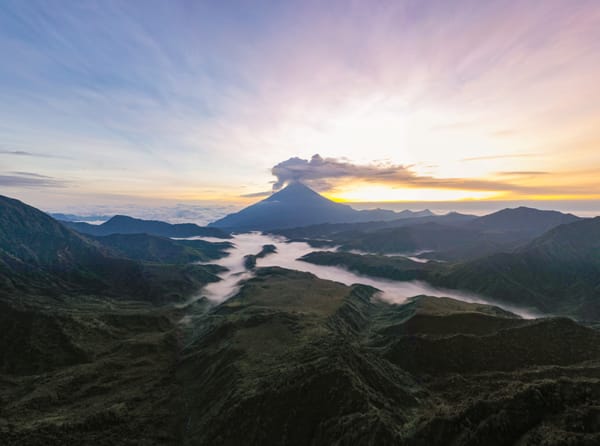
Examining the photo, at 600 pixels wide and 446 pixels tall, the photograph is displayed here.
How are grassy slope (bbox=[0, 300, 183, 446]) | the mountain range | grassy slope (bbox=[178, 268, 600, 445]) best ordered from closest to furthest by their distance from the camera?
grassy slope (bbox=[178, 268, 600, 445]), the mountain range, grassy slope (bbox=[0, 300, 183, 446])

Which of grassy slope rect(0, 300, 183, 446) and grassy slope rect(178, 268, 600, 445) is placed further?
grassy slope rect(0, 300, 183, 446)

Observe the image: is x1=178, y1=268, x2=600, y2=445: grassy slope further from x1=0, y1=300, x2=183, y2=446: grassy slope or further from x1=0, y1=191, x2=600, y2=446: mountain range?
x1=0, y1=300, x2=183, y2=446: grassy slope

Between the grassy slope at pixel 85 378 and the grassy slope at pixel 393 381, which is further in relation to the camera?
the grassy slope at pixel 85 378

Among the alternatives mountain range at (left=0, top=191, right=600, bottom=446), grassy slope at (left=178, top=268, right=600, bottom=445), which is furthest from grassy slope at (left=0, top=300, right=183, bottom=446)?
grassy slope at (left=178, top=268, right=600, bottom=445)

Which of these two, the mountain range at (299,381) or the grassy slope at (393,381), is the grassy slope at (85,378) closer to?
the mountain range at (299,381)

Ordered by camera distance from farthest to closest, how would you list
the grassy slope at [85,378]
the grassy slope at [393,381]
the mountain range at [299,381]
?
the grassy slope at [85,378] < the mountain range at [299,381] < the grassy slope at [393,381]

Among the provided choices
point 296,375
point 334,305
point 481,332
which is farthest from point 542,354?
point 334,305

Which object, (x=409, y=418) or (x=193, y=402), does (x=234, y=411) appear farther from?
(x=409, y=418)

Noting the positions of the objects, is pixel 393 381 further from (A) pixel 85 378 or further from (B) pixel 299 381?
(A) pixel 85 378

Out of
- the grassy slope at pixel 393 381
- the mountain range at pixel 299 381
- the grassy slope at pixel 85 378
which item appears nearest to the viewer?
the grassy slope at pixel 393 381

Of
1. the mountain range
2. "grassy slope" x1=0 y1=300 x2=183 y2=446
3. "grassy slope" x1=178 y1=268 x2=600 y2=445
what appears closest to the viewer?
"grassy slope" x1=178 y1=268 x2=600 y2=445

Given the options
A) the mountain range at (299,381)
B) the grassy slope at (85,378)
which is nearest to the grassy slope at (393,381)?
the mountain range at (299,381)
